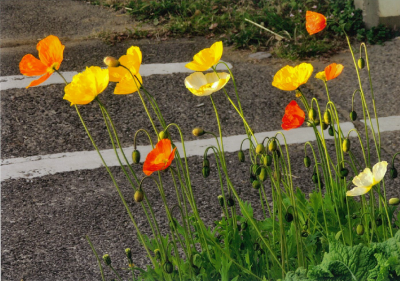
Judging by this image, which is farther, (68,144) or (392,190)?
(68,144)

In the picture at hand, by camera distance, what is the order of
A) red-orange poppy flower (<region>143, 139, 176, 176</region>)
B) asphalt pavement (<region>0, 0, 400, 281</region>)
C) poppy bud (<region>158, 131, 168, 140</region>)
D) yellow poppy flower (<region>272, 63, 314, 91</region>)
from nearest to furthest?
red-orange poppy flower (<region>143, 139, 176, 176</region>) → poppy bud (<region>158, 131, 168, 140</region>) → yellow poppy flower (<region>272, 63, 314, 91</region>) → asphalt pavement (<region>0, 0, 400, 281</region>)

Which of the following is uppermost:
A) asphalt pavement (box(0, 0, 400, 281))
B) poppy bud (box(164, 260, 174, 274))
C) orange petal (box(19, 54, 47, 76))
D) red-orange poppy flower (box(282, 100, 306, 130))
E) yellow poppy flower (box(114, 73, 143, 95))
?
orange petal (box(19, 54, 47, 76))

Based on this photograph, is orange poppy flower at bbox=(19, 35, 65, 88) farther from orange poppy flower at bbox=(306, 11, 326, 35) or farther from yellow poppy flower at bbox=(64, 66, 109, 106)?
orange poppy flower at bbox=(306, 11, 326, 35)

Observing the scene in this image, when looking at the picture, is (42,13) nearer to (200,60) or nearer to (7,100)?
(7,100)

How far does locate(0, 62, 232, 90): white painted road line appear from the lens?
3.85 m

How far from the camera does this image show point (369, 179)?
125cm

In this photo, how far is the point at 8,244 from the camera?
86.4 inches

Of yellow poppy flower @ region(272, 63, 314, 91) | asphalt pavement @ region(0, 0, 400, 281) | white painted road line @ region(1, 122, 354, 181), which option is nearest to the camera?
yellow poppy flower @ region(272, 63, 314, 91)

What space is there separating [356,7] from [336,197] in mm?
3813

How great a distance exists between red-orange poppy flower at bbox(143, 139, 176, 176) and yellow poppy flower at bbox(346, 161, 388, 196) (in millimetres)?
455

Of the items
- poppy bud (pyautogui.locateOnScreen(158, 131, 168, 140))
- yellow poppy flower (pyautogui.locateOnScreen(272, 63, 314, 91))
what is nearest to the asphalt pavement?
poppy bud (pyautogui.locateOnScreen(158, 131, 168, 140))

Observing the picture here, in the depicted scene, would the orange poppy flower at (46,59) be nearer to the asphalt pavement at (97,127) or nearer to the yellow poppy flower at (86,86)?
the yellow poppy flower at (86,86)

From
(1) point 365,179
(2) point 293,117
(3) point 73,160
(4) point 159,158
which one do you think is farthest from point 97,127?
(1) point 365,179

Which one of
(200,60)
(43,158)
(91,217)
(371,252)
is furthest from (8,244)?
(371,252)
